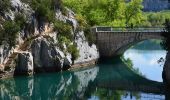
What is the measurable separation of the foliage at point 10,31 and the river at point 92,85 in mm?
5303

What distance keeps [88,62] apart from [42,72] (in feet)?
36.0

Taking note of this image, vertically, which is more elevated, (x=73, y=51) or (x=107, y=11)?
(x=107, y=11)

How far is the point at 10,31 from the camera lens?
5878 centimetres

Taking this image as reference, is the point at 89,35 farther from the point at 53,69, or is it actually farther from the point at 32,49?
the point at 32,49

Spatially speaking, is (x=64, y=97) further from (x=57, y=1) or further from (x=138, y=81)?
(x=57, y=1)

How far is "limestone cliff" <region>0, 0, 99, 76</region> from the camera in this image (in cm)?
5862

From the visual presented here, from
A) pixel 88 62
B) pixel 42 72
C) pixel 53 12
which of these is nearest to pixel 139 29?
pixel 88 62

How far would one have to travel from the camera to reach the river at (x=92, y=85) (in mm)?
48500

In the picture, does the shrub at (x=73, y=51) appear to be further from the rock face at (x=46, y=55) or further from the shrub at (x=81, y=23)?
the shrub at (x=81, y=23)

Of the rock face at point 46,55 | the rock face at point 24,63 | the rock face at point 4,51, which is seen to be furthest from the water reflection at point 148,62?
the rock face at point 4,51

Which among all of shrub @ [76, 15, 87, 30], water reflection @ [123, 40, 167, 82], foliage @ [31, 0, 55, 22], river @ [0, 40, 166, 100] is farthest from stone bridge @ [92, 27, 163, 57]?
foliage @ [31, 0, 55, 22]

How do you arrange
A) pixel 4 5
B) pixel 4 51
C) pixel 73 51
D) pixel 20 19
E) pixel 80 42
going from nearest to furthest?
pixel 4 51, pixel 4 5, pixel 20 19, pixel 73 51, pixel 80 42

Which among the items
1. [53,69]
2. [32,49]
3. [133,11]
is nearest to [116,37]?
[133,11]

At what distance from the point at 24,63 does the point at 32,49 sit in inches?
124
